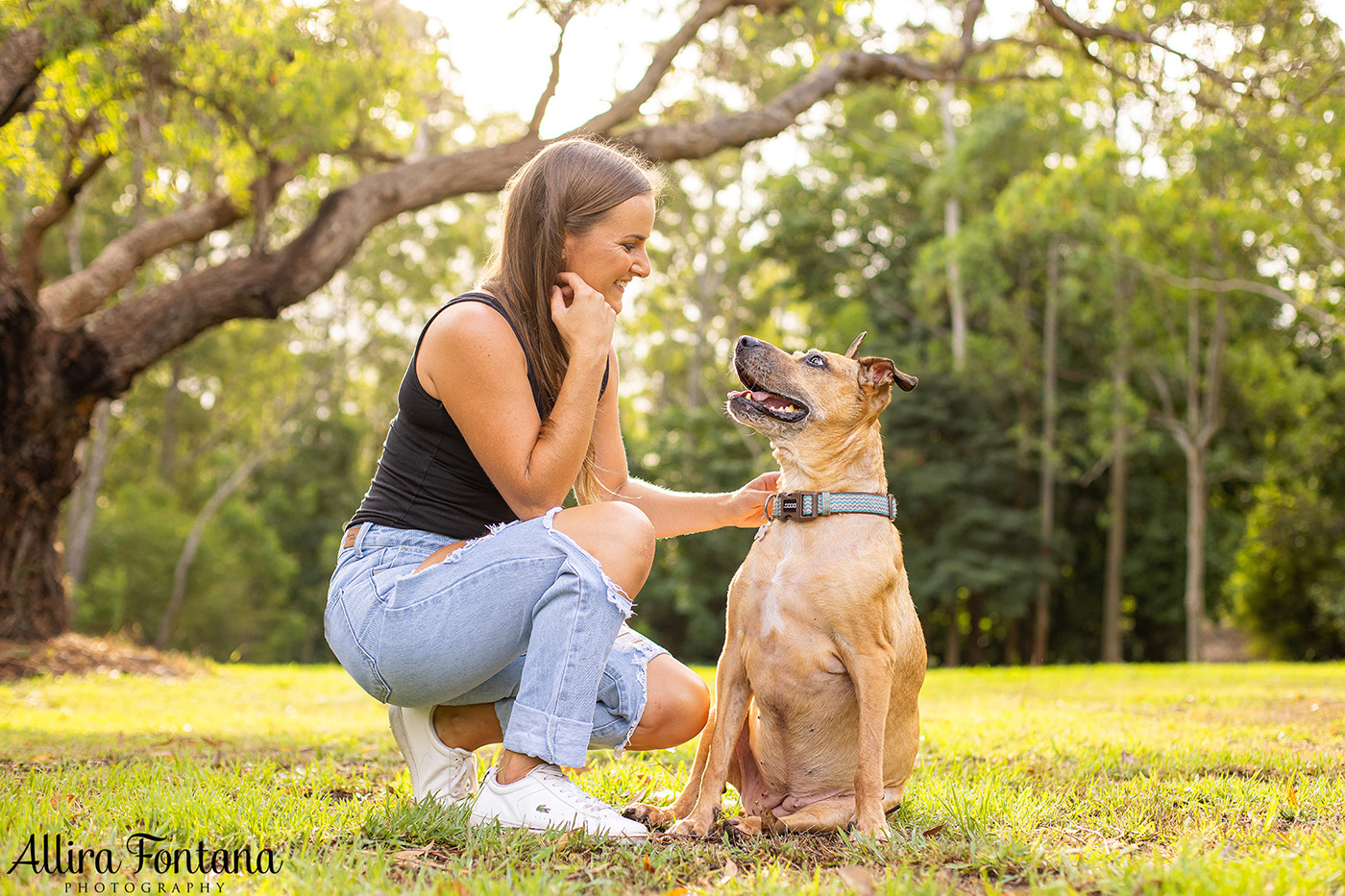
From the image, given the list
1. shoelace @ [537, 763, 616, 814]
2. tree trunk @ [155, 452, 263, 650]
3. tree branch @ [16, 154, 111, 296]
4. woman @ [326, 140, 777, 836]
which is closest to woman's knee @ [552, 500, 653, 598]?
woman @ [326, 140, 777, 836]

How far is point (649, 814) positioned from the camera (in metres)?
3.23

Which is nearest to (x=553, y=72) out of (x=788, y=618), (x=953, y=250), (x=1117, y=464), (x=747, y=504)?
(x=747, y=504)

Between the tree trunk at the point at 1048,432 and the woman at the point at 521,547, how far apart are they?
845 inches

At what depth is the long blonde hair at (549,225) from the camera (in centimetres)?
330

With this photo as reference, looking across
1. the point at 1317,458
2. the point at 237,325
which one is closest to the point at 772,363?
the point at 1317,458

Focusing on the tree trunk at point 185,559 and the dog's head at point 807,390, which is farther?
the tree trunk at point 185,559

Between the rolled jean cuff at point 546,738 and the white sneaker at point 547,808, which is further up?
the rolled jean cuff at point 546,738

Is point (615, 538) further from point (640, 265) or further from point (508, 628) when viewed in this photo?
point (640, 265)

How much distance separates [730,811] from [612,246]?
6.66 feet

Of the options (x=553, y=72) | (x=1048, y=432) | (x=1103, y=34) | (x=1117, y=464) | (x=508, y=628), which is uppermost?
(x=1103, y=34)

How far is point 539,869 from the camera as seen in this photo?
7.98ft

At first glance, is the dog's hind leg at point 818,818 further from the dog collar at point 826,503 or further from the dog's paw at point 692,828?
the dog collar at point 826,503

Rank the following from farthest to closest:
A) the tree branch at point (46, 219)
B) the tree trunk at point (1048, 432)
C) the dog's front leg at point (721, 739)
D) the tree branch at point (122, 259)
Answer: the tree trunk at point (1048, 432), the tree branch at point (46, 219), the tree branch at point (122, 259), the dog's front leg at point (721, 739)

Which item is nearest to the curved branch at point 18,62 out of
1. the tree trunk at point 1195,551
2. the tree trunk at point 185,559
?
the tree trunk at point 1195,551
